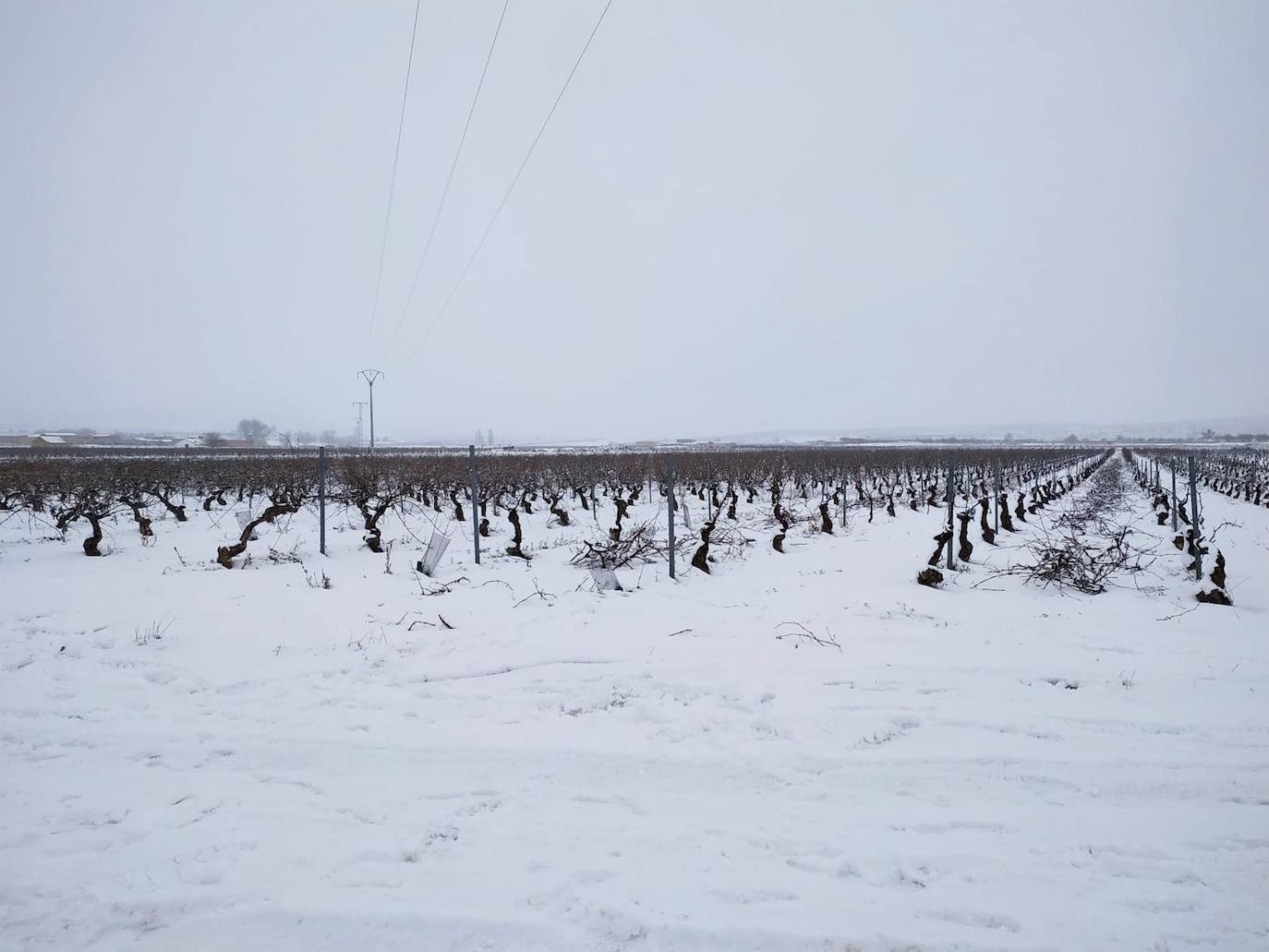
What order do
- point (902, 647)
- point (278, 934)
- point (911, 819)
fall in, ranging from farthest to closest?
point (902, 647) → point (911, 819) → point (278, 934)

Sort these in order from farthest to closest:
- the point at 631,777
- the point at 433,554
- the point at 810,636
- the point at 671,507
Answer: the point at 433,554, the point at 671,507, the point at 810,636, the point at 631,777

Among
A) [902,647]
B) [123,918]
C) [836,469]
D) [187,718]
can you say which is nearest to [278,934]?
[123,918]

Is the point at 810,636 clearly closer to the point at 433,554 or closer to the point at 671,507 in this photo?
the point at 671,507

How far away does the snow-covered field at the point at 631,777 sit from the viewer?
90.9 inches

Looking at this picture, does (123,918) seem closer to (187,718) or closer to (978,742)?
(187,718)

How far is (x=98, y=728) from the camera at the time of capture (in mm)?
3828

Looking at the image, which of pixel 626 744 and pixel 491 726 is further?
pixel 491 726

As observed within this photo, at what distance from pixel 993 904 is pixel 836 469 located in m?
26.9

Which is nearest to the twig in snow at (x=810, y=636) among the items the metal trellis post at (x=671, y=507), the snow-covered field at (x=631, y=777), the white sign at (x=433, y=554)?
Result: the snow-covered field at (x=631, y=777)

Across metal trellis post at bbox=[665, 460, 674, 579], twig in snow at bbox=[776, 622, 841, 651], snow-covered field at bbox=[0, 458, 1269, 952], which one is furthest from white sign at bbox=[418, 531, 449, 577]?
twig in snow at bbox=[776, 622, 841, 651]

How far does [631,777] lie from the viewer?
3.29m

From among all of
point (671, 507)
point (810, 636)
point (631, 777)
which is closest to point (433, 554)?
point (671, 507)

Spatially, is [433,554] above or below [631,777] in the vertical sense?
above

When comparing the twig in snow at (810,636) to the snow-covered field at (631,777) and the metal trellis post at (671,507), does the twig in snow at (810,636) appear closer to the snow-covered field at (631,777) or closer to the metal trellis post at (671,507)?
the snow-covered field at (631,777)
